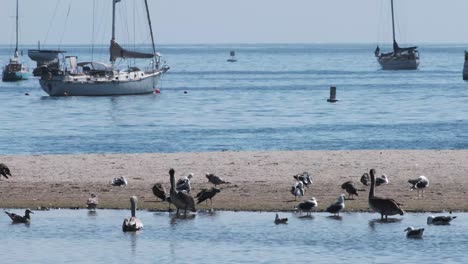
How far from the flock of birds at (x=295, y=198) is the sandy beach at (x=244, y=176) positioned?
0.25 metres

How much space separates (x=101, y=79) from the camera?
94.9 m

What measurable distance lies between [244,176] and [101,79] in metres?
61.2

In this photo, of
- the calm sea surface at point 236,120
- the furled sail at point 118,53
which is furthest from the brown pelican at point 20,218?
the furled sail at point 118,53

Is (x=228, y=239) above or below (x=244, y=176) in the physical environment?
below

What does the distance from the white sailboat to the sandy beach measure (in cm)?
5307

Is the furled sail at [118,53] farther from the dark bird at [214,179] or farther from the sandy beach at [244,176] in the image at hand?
the dark bird at [214,179]

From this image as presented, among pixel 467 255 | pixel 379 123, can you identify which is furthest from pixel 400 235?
pixel 379 123

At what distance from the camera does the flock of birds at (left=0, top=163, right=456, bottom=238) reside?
86.6ft

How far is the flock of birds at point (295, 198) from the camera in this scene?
86.6 feet

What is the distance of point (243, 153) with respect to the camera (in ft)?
140

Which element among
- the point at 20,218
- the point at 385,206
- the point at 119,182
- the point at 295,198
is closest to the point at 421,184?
the point at 295,198

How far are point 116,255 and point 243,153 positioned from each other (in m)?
19.4

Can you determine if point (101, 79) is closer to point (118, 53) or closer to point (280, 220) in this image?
point (118, 53)
